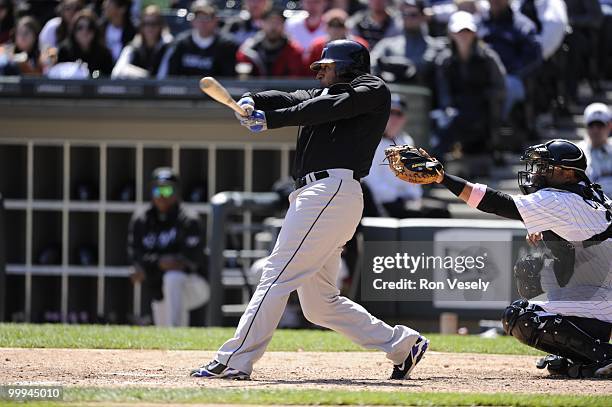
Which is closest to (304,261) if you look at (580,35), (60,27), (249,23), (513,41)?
(513,41)

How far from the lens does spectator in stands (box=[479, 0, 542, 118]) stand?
1320 centimetres

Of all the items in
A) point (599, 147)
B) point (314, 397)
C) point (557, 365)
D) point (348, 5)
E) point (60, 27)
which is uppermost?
point (348, 5)

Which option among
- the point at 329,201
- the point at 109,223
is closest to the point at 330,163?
the point at 329,201

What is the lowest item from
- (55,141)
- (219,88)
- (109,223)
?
(109,223)

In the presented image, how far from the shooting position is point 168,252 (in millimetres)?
12406

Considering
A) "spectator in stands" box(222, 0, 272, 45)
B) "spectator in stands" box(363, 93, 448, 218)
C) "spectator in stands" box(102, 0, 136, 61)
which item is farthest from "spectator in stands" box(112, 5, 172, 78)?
"spectator in stands" box(363, 93, 448, 218)

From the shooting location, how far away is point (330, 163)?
6770 millimetres

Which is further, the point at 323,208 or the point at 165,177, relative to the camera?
the point at 165,177

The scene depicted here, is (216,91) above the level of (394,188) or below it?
above

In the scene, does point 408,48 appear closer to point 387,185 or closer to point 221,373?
point 387,185

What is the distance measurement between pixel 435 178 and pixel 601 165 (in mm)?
4476

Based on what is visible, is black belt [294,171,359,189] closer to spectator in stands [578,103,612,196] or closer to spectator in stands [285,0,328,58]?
spectator in stands [578,103,612,196]

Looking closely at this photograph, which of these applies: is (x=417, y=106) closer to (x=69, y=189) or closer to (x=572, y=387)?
(x=69, y=189)

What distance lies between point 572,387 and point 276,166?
22.2 feet
